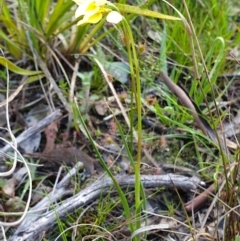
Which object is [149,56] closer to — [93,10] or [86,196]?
[86,196]

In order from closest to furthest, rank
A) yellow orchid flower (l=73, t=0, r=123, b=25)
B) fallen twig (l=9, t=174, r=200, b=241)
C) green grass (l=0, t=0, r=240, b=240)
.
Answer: yellow orchid flower (l=73, t=0, r=123, b=25) → fallen twig (l=9, t=174, r=200, b=241) → green grass (l=0, t=0, r=240, b=240)

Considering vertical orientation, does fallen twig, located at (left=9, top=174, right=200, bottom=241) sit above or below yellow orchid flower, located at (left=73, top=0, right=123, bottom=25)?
below

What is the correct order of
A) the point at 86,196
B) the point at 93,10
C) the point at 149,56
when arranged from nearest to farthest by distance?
the point at 93,10 < the point at 86,196 < the point at 149,56

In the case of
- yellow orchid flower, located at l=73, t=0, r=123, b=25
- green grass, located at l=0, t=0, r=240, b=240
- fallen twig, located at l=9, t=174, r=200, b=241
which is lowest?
fallen twig, located at l=9, t=174, r=200, b=241

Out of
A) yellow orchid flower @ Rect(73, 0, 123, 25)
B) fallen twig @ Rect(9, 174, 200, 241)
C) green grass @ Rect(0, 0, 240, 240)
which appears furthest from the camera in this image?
green grass @ Rect(0, 0, 240, 240)

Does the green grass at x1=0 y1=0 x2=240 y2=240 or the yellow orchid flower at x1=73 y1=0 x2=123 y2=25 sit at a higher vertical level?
the yellow orchid flower at x1=73 y1=0 x2=123 y2=25

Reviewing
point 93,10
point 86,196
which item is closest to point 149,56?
point 86,196

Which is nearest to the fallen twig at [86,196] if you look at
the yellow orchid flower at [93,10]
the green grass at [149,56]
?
the green grass at [149,56]

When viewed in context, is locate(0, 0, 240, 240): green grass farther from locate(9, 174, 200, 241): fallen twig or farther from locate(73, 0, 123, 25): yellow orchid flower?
locate(73, 0, 123, 25): yellow orchid flower

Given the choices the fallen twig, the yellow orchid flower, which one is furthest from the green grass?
the yellow orchid flower

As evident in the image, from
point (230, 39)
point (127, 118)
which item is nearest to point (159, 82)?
point (127, 118)

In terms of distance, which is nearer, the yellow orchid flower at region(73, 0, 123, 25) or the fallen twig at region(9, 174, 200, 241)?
the yellow orchid flower at region(73, 0, 123, 25)
